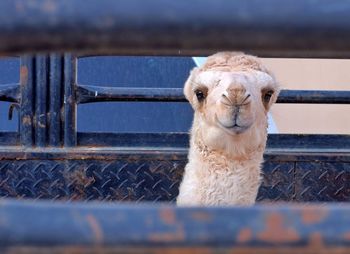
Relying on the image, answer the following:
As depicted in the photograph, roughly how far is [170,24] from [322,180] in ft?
8.04

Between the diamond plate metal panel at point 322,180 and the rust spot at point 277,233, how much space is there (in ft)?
7.70

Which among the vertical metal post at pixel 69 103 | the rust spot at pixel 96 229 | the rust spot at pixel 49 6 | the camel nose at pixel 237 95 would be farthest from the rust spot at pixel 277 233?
the vertical metal post at pixel 69 103

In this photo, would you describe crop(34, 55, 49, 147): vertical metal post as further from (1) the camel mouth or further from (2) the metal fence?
(2) the metal fence

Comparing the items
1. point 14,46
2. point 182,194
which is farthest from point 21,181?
point 14,46

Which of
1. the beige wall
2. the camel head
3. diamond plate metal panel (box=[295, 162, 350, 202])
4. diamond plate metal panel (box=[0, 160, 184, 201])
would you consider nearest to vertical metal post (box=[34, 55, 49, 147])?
diamond plate metal panel (box=[0, 160, 184, 201])

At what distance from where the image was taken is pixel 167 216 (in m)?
0.71

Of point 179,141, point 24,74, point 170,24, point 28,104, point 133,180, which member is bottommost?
point 133,180

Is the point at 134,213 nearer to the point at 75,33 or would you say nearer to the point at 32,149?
the point at 75,33

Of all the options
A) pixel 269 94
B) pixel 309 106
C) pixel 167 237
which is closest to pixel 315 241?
pixel 167 237

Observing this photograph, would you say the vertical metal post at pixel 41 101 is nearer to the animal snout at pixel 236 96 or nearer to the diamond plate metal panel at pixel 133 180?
the diamond plate metal panel at pixel 133 180

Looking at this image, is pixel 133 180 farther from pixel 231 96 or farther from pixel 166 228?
pixel 166 228

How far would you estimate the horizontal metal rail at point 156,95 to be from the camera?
293cm

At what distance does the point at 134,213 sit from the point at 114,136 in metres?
2.30

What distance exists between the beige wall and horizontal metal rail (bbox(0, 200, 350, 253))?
542 centimetres
